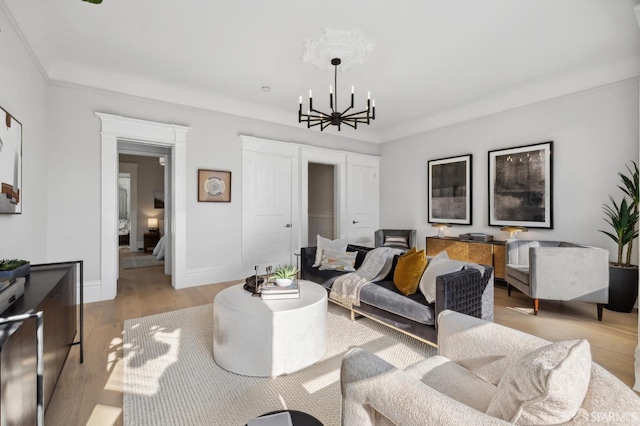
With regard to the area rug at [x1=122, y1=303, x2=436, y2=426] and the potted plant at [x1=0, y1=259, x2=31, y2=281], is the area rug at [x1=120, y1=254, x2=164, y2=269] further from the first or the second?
the potted plant at [x1=0, y1=259, x2=31, y2=281]

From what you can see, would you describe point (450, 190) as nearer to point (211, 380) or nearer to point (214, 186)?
point (214, 186)

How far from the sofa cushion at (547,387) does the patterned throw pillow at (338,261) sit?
2.68m

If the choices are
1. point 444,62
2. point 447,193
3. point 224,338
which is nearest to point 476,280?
point 224,338

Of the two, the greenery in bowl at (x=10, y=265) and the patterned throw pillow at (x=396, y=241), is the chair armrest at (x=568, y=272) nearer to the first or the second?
the patterned throw pillow at (x=396, y=241)

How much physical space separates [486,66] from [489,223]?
2308 millimetres

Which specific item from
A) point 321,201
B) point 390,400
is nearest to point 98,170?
point 390,400

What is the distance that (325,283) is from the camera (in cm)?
347

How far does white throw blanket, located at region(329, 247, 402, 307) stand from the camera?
3.07m

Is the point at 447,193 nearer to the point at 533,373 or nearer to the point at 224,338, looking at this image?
the point at 224,338

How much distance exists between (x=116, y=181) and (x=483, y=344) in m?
4.36

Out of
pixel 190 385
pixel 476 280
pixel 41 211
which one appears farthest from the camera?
pixel 41 211

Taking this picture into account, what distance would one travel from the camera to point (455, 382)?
128cm

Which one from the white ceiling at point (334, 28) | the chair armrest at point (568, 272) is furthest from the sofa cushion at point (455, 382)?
the white ceiling at point (334, 28)

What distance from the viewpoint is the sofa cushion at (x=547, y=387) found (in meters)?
0.81
